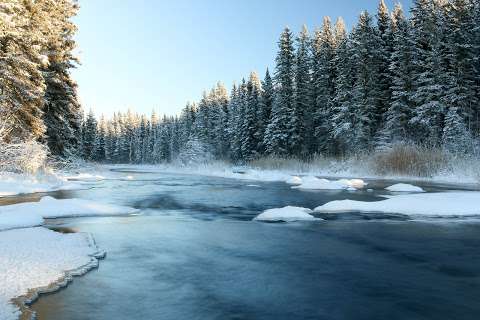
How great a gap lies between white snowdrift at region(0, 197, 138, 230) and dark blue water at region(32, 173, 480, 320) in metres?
0.66

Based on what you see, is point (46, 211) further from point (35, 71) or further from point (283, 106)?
point (283, 106)

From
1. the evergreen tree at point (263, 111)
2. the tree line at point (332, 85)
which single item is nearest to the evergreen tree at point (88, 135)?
the tree line at point (332, 85)

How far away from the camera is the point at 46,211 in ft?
36.2

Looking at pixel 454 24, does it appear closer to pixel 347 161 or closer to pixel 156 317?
pixel 347 161

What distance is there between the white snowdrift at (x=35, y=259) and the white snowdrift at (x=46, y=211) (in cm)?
106

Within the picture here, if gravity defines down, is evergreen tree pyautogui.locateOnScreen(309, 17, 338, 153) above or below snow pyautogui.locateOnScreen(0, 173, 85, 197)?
above

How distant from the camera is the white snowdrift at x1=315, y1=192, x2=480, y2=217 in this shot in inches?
469

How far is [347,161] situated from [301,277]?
1119 inches

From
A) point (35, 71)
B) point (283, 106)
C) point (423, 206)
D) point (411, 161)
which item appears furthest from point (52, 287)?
point (283, 106)

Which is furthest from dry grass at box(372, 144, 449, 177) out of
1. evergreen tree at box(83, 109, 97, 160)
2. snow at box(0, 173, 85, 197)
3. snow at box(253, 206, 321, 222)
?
evergreen tree at box(83, 109, 97, 160)

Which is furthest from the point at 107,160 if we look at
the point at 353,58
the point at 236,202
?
the point at 236,202

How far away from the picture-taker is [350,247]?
777 cm

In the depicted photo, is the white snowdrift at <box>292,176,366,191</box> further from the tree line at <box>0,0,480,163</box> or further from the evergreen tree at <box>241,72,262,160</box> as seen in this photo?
the evergreen tree at <box>241,72,262,160</box>

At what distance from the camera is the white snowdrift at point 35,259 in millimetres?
4758
